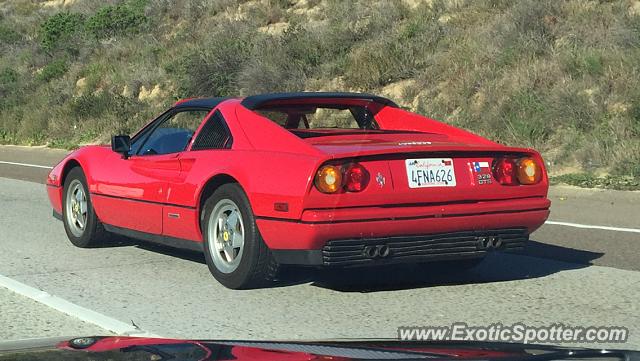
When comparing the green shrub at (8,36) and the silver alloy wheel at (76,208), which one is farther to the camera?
the green shrub at (8,36)

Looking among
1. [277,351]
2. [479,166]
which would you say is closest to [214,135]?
[479,166]

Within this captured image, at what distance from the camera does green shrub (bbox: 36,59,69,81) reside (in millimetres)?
34062

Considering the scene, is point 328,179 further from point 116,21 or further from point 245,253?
point 116,21

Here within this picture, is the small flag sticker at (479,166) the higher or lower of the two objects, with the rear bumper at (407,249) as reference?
higher

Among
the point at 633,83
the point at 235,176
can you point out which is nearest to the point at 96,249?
the point at 235,176

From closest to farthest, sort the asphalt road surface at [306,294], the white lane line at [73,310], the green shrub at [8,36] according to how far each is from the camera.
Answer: the white lane line at [73,310]
the asphalt road surface at [306,294]
the green shrub at [8,36]

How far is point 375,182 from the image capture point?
6531mm

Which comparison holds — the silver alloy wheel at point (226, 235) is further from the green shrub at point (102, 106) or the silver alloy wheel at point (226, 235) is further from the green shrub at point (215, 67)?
the green shrub at point (102, 106)

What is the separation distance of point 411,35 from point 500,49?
10.5 feet

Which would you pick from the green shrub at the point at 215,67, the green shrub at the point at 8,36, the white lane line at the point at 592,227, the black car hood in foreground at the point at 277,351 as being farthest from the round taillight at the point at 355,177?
the green shrub at the point at 8,36

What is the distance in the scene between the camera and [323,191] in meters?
6.41

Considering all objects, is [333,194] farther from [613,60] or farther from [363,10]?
[363,10]

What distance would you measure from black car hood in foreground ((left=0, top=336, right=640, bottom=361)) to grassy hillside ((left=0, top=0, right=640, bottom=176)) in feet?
36.2

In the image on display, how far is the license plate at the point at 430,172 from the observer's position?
21.9ft
